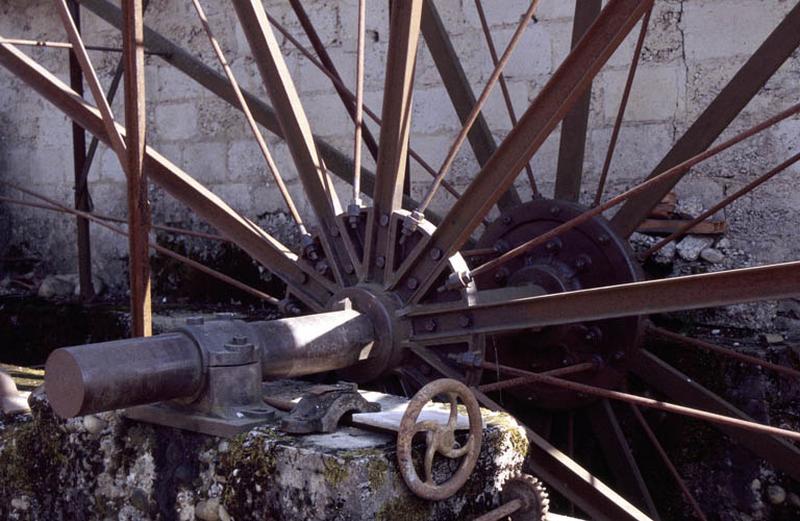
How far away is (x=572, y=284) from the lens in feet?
12.9

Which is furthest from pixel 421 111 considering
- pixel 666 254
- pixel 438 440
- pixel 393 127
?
pixel 438 440

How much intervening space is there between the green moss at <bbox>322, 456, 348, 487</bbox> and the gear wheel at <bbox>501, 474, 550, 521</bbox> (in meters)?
0.47

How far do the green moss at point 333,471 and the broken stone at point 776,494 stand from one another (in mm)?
2487

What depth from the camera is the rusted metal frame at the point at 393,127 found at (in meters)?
3.36

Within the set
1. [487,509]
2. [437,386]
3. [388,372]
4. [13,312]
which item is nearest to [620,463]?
[388,372]

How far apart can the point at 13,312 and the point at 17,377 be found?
2.36 metres

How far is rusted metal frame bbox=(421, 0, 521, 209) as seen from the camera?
4.50 meters

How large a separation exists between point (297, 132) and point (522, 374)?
1.19 m

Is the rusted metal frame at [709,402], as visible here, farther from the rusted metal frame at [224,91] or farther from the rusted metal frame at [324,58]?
the rusted metal frame at [324,58]

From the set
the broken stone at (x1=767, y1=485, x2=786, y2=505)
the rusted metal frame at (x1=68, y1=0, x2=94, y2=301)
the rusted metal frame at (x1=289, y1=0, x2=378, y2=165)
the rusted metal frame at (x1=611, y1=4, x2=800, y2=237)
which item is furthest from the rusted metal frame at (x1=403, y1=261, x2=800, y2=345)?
the rusted metal frame at (x1=68, y1=0, x2=94, y2=301)

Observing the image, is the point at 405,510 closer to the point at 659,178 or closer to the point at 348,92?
the point at 659,178

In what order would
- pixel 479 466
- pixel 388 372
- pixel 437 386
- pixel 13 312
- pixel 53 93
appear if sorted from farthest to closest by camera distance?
pixel 13 312, pixel 53 93, pixel 388 372, pixel 479 466, pixel 437 386

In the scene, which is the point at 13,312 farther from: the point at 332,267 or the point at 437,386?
the point at 437,386

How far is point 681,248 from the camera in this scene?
14.4ft
